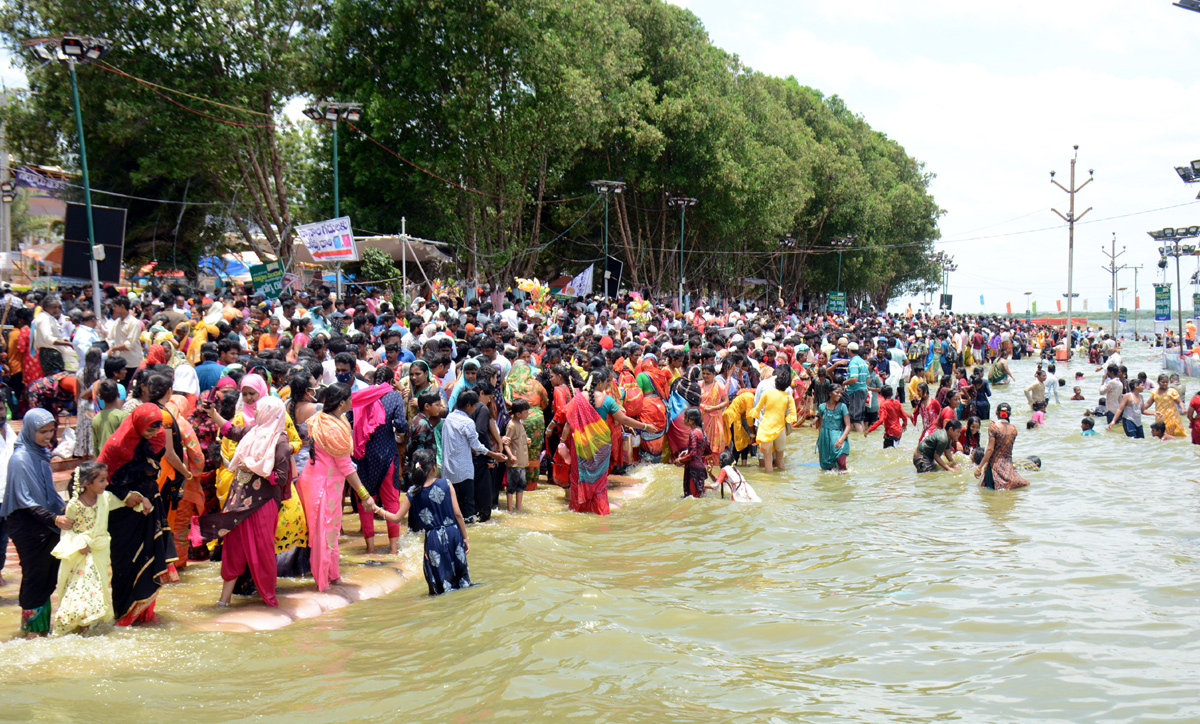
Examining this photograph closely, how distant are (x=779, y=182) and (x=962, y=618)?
35.3 m

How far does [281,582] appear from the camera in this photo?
255 inches

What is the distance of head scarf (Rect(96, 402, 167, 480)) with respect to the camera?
17.6ft

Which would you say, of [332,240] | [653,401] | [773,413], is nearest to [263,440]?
Result: [653,401]

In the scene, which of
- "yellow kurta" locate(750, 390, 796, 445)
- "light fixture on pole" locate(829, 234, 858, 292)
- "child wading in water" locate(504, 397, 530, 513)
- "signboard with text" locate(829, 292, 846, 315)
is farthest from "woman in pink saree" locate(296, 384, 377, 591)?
"light fixture on pole" locate(829, 234, 858, 292)

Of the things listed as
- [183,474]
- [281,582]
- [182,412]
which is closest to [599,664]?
[281,582]

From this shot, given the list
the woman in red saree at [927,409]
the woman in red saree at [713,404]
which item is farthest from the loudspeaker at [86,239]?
the woman in red saree at [927,409]

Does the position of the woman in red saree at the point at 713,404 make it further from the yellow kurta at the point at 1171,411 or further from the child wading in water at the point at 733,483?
the yellow kurta at the point at 1171,411

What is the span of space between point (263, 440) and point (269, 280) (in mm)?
13642

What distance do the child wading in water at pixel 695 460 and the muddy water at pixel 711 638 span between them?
187mm

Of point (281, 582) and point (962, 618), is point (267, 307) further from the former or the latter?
point (962, 618)

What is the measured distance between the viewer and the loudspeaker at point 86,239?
15344 mm

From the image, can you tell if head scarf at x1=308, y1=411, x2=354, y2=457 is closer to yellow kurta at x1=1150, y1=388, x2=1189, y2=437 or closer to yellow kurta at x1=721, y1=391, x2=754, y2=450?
yellow kurta at x1=721, y1=391, x2=754, y2=450

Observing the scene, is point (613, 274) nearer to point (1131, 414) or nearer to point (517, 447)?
point (1131, 414)

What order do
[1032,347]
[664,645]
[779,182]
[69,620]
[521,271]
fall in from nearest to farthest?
[69,620]
[664,645]
[521,271]
[779,182]
[1032,347]
